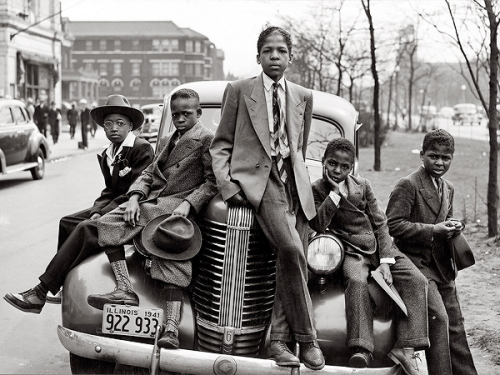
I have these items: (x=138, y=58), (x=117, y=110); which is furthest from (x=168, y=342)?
(x=138, y=58)

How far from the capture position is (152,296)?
4211mm

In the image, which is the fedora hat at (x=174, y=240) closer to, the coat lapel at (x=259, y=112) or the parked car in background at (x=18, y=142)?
the coat lapel at (x=259, y=112)

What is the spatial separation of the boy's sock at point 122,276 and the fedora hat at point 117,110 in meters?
1.57

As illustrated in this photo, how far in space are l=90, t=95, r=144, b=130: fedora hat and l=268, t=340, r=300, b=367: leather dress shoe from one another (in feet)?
7.86

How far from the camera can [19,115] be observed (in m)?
16.8

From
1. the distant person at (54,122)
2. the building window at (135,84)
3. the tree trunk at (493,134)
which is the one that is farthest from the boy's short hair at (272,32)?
the building window at (135,84)

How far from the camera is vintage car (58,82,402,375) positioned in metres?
3.88

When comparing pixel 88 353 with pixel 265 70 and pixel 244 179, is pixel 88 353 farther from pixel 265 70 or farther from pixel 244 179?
pixel 265 70

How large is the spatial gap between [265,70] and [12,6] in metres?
39.6

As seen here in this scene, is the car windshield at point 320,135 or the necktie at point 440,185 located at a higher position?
the car windshield at point 320,135

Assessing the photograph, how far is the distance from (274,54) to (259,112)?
35 centimetres

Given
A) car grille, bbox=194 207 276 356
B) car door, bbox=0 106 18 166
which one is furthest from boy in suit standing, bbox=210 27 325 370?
car door, bbox=0 106 18 166

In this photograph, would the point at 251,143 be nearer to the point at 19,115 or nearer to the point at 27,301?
the point at 27,301

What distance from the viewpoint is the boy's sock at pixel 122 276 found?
4204 mm
